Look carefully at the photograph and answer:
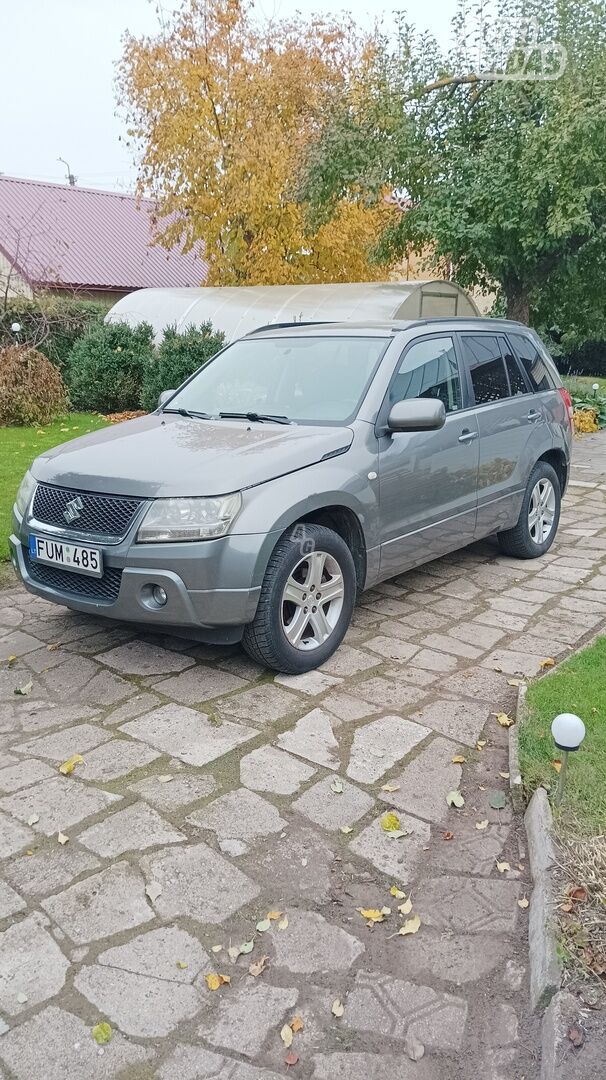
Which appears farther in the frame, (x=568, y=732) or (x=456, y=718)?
(x=456, y=718)

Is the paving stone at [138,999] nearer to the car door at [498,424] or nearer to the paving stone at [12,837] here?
the paving stone at [12,837]

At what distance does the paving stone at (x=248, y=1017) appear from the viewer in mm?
2189

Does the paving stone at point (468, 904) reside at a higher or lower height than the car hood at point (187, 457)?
lower

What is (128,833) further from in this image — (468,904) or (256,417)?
(256,417)

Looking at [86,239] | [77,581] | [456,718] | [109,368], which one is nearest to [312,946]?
[456,718]

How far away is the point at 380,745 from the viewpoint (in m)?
3.66

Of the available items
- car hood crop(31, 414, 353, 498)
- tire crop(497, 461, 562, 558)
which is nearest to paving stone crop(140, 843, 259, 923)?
car hood crop(31, 414, 353, 498)

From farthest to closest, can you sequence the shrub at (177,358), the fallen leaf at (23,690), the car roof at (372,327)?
the shrub at (177,358) → the car roof at (372,327) → the fallen leaf at (23,690)

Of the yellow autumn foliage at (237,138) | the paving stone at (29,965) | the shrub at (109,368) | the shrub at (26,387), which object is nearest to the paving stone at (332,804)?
the paving stone at (29,965)

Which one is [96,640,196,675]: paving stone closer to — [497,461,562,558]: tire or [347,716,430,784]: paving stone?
[347,716,430,784]: paving stone

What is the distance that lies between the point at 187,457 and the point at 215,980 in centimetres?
251

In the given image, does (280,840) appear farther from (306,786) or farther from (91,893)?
(91,893)

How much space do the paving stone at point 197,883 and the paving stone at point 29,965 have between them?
0.35 meters

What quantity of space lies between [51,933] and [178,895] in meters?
0.41
